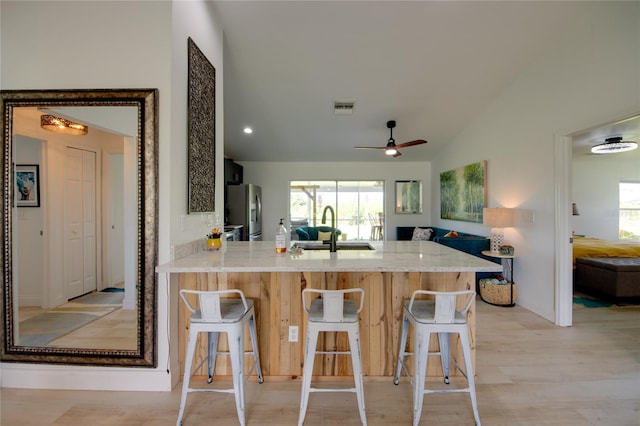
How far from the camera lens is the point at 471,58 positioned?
130 inches

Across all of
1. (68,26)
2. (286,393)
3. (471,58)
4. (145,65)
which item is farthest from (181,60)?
(471,58)

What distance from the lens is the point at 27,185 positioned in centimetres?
204

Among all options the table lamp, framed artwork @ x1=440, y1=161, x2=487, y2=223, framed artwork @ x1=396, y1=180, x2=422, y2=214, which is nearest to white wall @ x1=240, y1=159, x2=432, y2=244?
framed artwork @ x1=396, y1=180, x2=422, y2=214

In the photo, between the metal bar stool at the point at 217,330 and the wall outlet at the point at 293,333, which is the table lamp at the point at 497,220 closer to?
the wall outlet at the point at 293,333

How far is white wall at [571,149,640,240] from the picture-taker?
6203mm

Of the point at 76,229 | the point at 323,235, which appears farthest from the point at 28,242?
the point at 323,235

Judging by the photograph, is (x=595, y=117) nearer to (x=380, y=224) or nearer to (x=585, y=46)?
(x=585, y=46)

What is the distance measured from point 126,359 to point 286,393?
1073 millimetres

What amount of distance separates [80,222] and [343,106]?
3.36 metres

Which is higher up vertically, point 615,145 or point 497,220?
point 615,145

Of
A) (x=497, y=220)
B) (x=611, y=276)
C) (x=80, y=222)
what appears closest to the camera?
(x=80, y=222)

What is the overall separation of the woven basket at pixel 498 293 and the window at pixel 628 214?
15.8ft

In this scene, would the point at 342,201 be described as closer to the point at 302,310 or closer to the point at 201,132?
the point at 201,132

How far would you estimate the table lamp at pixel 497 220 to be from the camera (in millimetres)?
3674
